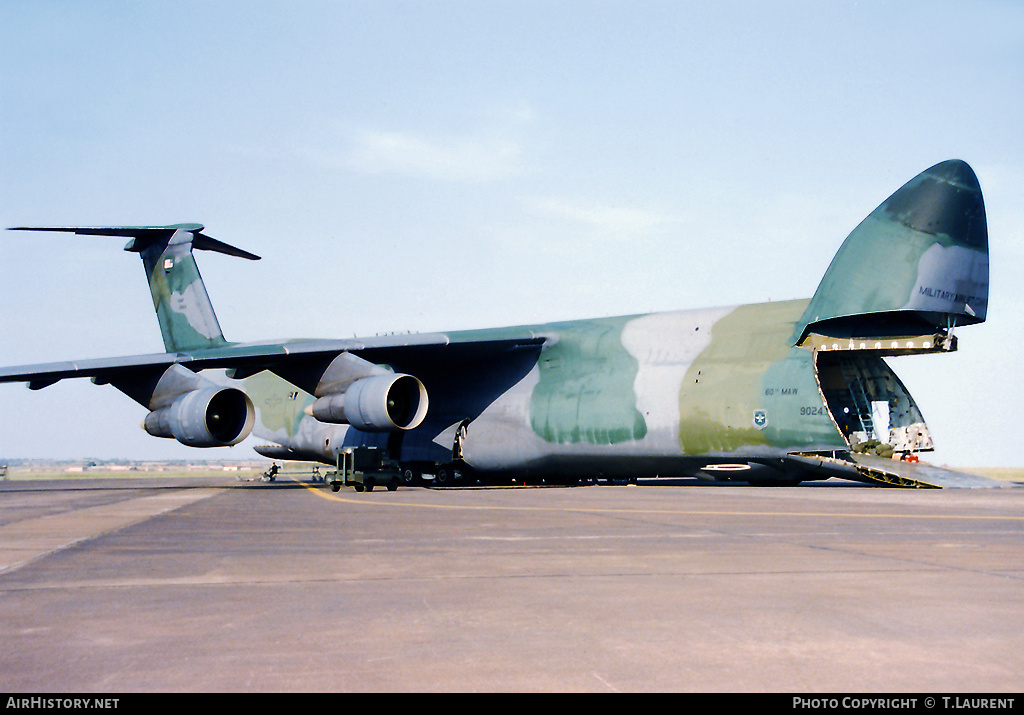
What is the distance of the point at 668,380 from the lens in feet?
68.3

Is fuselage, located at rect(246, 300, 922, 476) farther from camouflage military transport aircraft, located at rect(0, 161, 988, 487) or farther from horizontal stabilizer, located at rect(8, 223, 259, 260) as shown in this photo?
horizontal stabilizer, located at rect(8, 223, 259, 260)

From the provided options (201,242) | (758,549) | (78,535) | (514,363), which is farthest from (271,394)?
(758,549)

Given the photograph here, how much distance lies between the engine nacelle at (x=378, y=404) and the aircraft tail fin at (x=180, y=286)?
746 centimetres

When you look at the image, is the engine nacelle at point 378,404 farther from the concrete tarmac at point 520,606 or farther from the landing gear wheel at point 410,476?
the concrete tarmac at point 520,606

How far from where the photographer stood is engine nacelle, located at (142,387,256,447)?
21734mm

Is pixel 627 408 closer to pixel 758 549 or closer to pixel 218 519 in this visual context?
pixel 218 519

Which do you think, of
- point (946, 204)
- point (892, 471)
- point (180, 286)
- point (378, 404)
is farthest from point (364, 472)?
point (946, 204)

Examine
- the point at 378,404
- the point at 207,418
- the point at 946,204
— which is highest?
the point at 946,204

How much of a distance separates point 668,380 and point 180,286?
1622 cm

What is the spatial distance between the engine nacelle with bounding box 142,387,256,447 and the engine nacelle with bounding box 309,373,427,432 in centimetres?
185

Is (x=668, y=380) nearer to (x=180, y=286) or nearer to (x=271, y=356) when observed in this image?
(x=271, y=356)

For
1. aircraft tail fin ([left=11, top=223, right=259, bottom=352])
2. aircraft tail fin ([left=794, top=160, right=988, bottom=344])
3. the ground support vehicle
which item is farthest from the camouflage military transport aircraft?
aircraft tail fin ([left=11, top=223, right=259, bottom=352])

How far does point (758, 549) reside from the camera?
8.57 metres

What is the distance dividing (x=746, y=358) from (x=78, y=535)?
548 inches
